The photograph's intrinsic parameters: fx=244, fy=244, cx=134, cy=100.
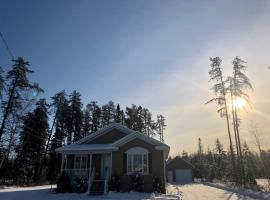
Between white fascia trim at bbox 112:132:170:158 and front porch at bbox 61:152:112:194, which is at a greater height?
white fascia trim at bbox 112:132:170:158

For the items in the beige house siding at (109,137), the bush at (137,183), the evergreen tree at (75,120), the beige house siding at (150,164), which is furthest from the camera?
the evergreen tree at (75,120)

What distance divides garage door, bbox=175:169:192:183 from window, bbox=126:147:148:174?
30.1 m

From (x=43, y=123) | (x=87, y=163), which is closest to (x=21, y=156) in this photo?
(x=43, y=123)

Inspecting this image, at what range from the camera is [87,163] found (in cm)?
2192

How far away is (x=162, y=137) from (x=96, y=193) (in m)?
46.1

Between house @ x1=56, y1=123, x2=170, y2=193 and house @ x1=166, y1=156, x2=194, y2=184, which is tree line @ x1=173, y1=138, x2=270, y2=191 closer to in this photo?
house @ x1=166, y1=156, x2=194, y2=184

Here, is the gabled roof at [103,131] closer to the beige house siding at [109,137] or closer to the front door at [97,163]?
the beige house siding at [109,137]

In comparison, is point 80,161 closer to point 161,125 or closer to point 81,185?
point 81,185

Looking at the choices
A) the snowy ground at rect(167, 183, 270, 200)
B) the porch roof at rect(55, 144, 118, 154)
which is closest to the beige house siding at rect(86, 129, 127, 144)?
the porch roof at rect(55, 144, 118, 154)

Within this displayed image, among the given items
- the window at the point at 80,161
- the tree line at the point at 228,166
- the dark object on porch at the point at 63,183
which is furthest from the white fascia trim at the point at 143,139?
the tree line at the point at 228,166

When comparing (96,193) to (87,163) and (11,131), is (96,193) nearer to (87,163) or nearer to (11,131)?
(87,163)

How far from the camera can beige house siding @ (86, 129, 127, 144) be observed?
76.4ft

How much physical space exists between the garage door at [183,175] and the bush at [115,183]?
102 ft

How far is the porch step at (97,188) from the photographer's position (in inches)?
734
